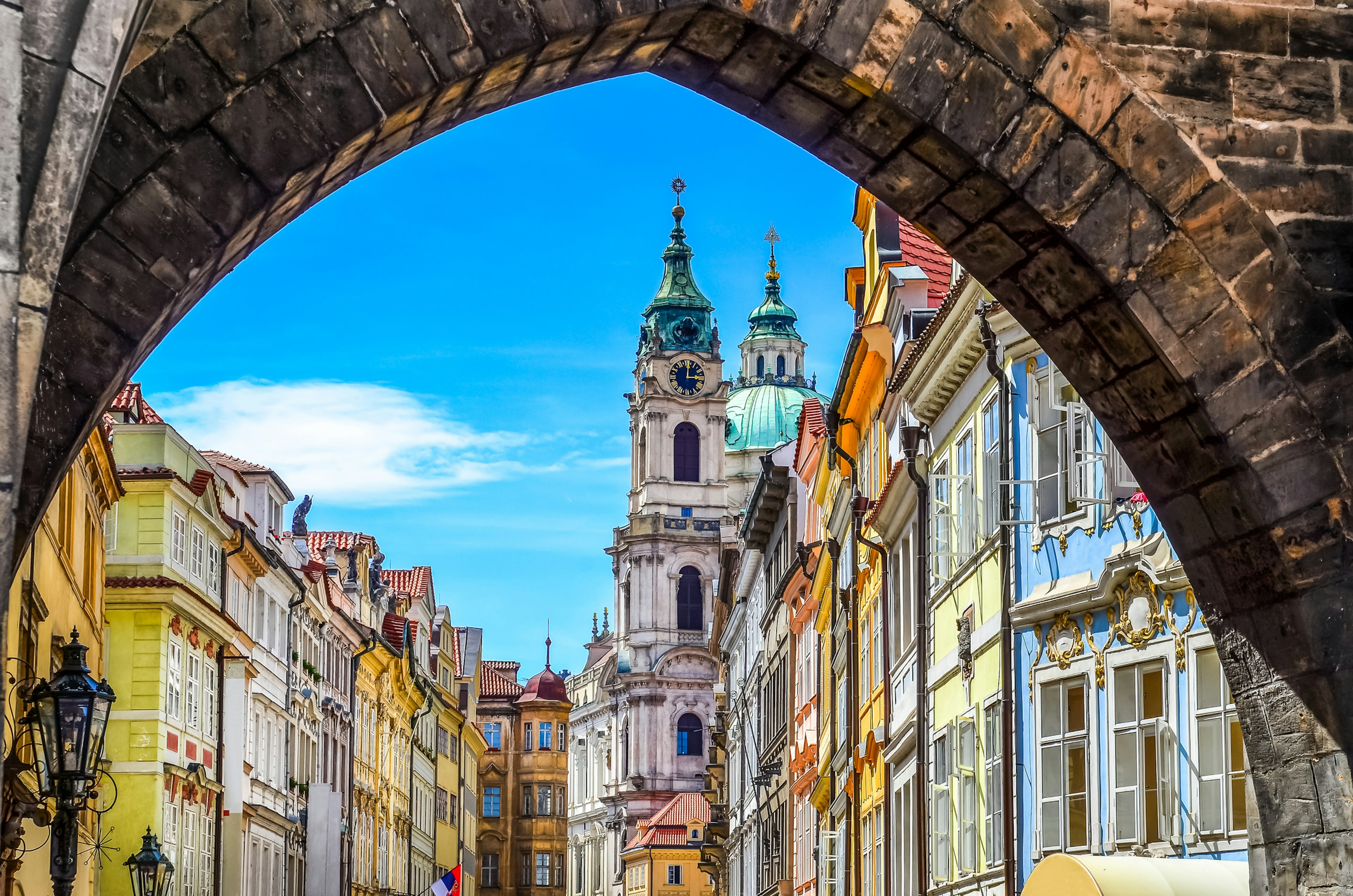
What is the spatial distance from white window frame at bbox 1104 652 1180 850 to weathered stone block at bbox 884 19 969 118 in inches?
367

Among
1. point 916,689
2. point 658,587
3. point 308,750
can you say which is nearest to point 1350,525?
point 916,689

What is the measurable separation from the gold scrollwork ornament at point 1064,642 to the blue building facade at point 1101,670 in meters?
0.02

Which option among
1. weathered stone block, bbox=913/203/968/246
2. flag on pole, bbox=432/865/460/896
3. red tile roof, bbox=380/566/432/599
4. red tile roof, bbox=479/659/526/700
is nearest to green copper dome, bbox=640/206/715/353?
red tile roof, bbox=479/659/526/700

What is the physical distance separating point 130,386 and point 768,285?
102 metres

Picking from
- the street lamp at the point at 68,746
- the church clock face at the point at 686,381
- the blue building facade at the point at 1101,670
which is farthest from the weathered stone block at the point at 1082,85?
the church clock face at the point at 686,381

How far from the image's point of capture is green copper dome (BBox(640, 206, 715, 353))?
374 feet

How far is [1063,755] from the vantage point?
16.2 meters

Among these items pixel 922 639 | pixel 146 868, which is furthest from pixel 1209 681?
pixel 146 868

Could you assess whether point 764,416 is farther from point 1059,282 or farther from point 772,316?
point 1059,282

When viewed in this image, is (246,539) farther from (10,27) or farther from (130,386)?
(10,27)

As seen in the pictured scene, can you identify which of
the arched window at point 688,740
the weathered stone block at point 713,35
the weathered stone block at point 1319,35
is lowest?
the weathered stone block at point 713,35

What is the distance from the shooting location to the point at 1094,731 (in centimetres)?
1562

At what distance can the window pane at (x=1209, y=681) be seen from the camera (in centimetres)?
1388

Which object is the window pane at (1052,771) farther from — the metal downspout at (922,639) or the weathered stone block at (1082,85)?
the weathered stone block at (1082,85)
